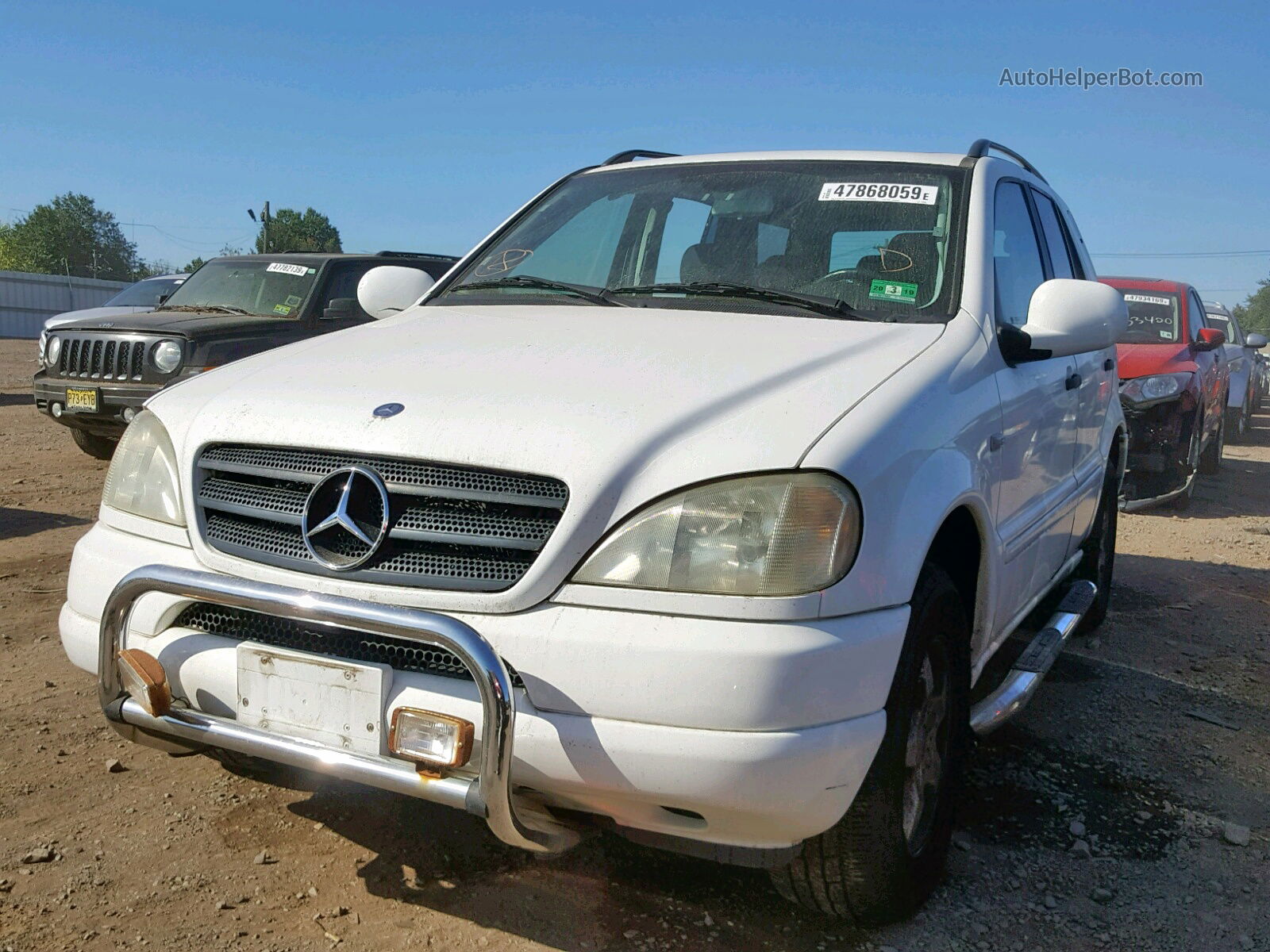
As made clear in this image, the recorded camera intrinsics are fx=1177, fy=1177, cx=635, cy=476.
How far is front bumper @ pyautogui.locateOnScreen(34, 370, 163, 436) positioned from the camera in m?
8.10

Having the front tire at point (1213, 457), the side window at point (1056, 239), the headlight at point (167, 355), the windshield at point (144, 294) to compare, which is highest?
the side window at point (1056, 239)

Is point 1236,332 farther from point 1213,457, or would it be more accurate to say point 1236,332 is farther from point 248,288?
point 248,288

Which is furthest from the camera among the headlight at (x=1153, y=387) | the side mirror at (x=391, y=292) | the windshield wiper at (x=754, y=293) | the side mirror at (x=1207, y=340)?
the side mirror at (x=1207, y=340)

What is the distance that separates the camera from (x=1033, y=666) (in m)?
3.43

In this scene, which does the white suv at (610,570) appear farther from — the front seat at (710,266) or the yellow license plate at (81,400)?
the yellow license plate at (81,400)

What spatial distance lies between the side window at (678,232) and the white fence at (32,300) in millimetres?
41277

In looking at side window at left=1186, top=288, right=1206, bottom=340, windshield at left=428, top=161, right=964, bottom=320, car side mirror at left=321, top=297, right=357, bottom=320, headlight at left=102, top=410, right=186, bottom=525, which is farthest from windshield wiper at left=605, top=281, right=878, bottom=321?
side window at left=1186, top=288, right=1206, bottom=340

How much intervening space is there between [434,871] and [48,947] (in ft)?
2.64

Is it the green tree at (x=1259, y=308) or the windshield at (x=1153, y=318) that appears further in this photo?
the green tree at (x=1259, y=308)

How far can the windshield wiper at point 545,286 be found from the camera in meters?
3.37

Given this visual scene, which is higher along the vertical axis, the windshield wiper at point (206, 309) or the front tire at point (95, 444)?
the windshield wiper at point (206, 309)

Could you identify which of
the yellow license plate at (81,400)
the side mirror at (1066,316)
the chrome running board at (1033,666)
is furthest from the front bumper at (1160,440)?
the yellow license plate at (81,400)

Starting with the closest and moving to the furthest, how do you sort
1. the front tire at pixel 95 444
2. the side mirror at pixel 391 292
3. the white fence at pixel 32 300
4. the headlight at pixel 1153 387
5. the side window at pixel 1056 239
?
the side mirror at pixel 391 292, the side window at pixel 1056 239, the front tire at pixel 95 444, the headlight at pixel 1153 387, the white fence at pixel 32 300

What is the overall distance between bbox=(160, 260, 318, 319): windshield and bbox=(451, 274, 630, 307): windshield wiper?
5.54 meters
